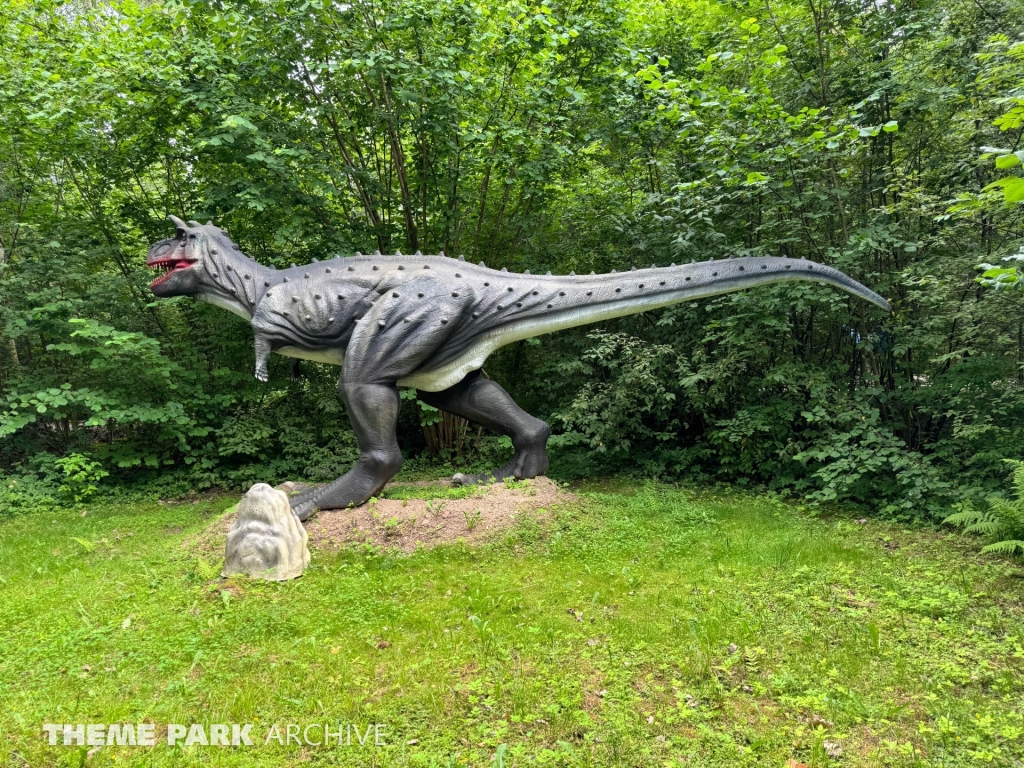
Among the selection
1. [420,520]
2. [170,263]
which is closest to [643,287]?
[420,520]

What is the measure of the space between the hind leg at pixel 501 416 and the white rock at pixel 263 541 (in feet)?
5.53

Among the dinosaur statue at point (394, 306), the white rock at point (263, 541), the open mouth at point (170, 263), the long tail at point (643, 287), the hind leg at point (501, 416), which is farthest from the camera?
the hind leg at point (501, 416)

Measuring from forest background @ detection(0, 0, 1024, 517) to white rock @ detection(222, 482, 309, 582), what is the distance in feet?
7.41

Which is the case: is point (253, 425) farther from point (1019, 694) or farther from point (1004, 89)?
point (1004, 89)

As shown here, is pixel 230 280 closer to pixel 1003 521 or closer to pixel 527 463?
pixel 527 463

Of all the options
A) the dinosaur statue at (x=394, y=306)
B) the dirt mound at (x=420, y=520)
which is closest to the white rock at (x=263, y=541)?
the dirt mound at (x=420, y=520)

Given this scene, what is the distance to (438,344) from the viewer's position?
4426 mm

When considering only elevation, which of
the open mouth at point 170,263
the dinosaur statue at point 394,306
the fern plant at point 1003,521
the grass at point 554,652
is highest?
the open mouth at point 170,263

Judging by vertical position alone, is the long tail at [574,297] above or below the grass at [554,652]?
above

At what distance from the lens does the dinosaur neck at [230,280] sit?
4598 millimetres

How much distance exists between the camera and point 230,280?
4625mm

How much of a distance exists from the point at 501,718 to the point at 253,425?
218 inches

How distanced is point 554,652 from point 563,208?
5787 millimetres

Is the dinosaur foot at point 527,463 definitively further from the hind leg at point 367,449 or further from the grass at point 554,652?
the hind leg at point 367,449
